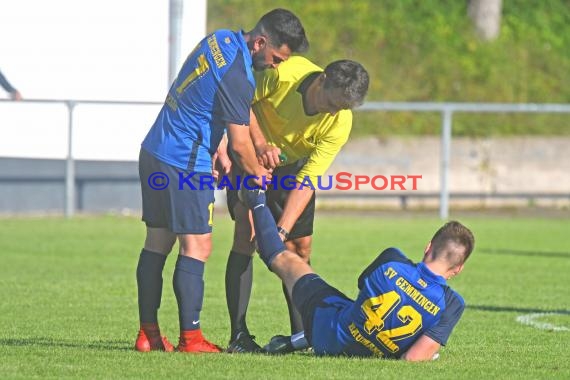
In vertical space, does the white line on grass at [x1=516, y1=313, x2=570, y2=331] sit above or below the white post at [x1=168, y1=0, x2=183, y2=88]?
below

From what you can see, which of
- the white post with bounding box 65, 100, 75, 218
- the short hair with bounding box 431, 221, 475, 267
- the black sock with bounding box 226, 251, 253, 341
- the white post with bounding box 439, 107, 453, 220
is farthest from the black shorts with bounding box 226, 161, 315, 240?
the white post with bounding box 439, 107, 453, 220

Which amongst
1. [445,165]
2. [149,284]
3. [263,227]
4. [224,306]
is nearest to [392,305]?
[263,227]

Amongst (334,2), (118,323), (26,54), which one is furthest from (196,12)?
(334,2)

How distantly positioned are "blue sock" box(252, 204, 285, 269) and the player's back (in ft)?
2.01

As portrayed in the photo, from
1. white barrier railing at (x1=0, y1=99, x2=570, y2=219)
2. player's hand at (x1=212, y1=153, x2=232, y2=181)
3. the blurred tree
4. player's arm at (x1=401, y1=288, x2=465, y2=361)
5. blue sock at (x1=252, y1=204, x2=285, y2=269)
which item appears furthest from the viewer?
the blurred tree

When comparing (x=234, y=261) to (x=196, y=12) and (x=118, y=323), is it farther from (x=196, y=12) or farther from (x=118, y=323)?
(x=196, y=12)

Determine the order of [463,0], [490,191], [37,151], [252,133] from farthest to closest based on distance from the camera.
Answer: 1. [463,0]
2. [490,191]
3. [37,151]
4. [252,133]

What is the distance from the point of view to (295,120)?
805 cm

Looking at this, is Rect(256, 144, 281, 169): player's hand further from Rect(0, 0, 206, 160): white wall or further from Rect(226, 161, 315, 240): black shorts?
Rect(0, 0, 206, 160): white wall

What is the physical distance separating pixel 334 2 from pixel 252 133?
20.3m

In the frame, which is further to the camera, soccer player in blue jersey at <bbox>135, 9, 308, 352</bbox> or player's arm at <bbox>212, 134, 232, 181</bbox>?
player's arm at <bbox>212, 134, 232, 181</bbox>

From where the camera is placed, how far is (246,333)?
8023 mm

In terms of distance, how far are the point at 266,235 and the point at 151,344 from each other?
0.93m

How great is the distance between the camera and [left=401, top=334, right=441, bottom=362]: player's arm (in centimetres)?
726
